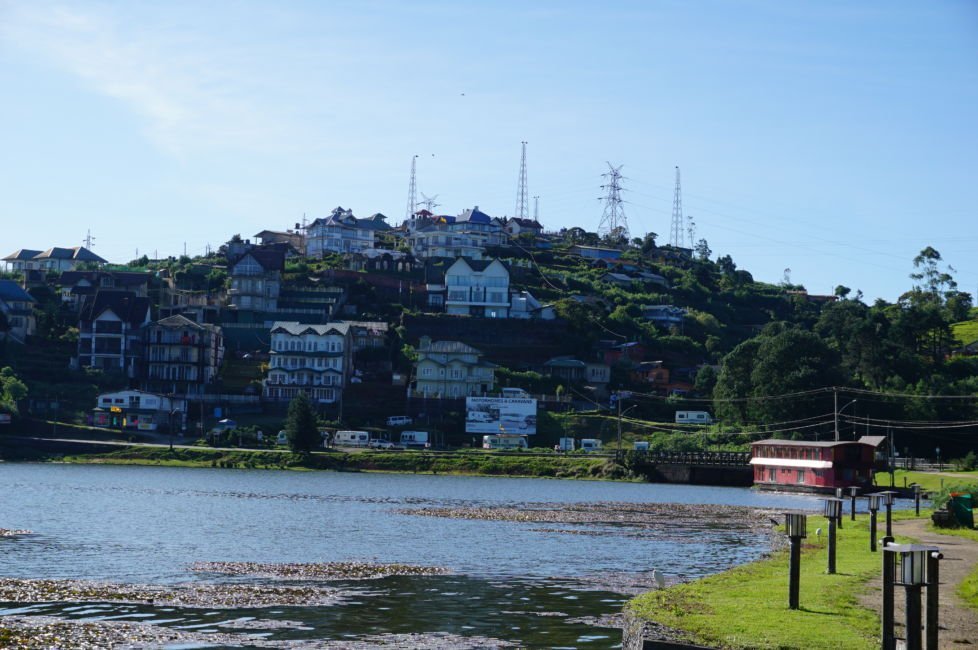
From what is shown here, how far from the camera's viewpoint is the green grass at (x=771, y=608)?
2259 centimetres

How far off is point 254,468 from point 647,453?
35410 millimetres

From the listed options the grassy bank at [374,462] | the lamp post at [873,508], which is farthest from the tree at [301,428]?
the lamp post at [873,508]

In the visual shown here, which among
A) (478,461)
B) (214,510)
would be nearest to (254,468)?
(478,461)

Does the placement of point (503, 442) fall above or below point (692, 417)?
below

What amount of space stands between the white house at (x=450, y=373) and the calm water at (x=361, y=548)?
137 feet

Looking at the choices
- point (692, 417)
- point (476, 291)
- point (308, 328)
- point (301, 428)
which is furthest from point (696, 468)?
point (476, 291)

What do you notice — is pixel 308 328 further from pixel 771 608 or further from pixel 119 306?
pixel 771 608

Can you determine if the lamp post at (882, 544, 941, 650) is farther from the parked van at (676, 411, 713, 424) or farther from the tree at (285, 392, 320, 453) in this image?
the parked van at (676, 411, 713, 424)

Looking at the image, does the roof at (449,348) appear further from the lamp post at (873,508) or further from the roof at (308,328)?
the lamp post at (873,508)

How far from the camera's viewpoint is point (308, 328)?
131 m

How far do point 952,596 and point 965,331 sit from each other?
163m

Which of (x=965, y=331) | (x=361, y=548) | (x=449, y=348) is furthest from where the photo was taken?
(x=965, y=331)

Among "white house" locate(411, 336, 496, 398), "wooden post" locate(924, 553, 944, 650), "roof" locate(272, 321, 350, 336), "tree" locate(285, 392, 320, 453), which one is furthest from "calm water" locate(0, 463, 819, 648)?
"roof" locate(272, 321, 350, 336)

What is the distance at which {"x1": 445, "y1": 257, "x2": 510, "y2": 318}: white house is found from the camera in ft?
498
